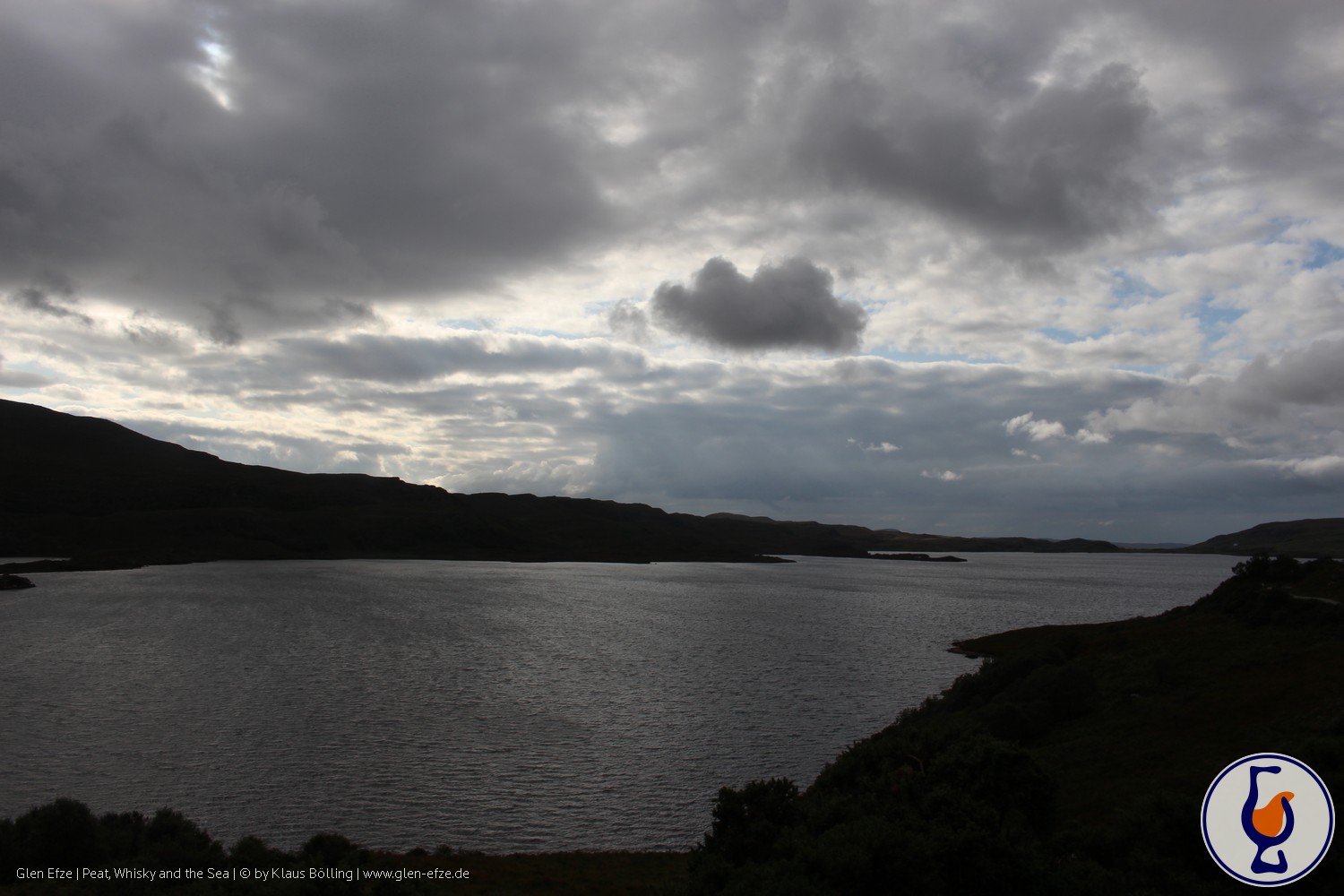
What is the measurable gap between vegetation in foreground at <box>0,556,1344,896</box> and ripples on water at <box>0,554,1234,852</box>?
17.9 feet

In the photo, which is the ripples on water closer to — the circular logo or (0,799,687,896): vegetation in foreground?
(0,799,687,896): vegetation in foreground

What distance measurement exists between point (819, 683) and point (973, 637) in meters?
38.5

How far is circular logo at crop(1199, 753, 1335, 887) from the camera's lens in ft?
53.3

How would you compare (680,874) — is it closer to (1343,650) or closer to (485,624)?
(1343,650)

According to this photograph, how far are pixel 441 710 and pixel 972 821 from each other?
43133 mm

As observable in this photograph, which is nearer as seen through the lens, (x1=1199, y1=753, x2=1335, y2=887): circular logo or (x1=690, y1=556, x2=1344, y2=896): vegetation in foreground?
(x1=1199, y1=753, x2=1335, y2=887): circular logo

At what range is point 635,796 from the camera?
41031mm

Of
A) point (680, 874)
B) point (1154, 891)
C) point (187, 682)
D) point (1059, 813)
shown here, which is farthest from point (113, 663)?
point (1154, 891)

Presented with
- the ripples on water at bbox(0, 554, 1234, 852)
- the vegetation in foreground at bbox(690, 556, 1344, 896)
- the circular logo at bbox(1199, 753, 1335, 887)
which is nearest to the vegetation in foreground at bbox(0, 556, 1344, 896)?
the vegetation in foreground at bbox(690, 556, 1344, 896)

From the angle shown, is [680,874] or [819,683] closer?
[680,874]

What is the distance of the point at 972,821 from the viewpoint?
2280 cm

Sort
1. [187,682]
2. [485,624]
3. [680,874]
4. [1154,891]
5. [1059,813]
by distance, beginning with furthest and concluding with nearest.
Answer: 1. [485,624]
2. [187,682]
3. [1059,813]
4. [680,874]
5. [1154,891]

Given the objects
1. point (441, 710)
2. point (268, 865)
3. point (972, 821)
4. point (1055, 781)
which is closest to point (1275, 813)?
point (972, 821)

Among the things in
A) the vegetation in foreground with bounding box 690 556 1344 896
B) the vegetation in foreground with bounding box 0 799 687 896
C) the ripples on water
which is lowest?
the ripples on water
